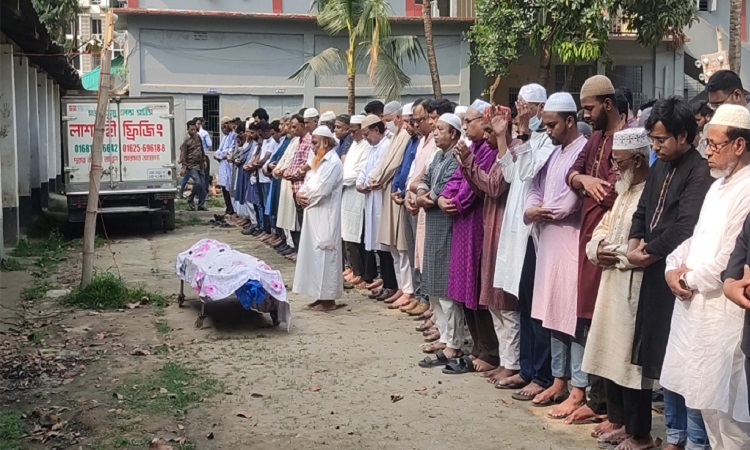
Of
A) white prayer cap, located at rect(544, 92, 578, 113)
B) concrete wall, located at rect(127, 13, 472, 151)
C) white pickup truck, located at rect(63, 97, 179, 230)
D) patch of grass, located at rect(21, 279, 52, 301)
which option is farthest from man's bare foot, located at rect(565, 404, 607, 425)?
concrete wall, located at rect(127, 13, 472, 151)

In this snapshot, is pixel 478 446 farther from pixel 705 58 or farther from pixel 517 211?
pixel 705 58

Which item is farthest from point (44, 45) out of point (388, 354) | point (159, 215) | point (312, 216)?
point (388, 354)

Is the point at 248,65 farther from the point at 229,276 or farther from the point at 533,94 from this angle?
the point at 533,94

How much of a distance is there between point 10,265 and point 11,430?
706 cm

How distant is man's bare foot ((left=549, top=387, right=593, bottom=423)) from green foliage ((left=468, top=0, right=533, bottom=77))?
52.7 ft

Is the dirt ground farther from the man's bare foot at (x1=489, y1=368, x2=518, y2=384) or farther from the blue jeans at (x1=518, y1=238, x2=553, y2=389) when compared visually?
the blue jeans at (x1=518, y1=238, x2=553, y2=389)

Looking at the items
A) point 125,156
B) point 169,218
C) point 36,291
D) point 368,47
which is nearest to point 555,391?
point 36,291

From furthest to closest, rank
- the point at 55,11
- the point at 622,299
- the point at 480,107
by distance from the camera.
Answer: the point at 55,11 < the point at 480,107 < the point at 622,299

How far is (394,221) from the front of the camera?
9.78 m

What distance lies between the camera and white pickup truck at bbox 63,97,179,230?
50.3ft

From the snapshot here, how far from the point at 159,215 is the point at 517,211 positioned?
1189cm

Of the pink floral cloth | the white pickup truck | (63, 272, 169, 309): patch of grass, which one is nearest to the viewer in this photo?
the pink floral cloth

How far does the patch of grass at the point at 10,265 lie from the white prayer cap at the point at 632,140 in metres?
9.54

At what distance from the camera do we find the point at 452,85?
2811cm
